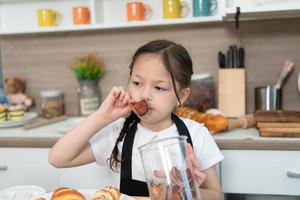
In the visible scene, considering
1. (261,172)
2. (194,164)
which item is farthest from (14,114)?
(194,164)

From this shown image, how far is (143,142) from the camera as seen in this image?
1.10 metres

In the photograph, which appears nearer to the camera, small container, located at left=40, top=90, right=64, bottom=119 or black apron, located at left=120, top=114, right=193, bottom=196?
black apron, located at left=120, top=114, right=193, bottom=196

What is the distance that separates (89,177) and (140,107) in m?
0.66

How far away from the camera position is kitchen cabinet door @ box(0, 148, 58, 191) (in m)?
1.51

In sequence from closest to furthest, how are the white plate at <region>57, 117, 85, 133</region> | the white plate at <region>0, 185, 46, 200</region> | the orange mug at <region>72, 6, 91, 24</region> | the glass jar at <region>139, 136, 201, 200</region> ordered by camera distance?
the glass jar at <region>139, 136, 201, 200</region> → the white plate at <region>0, 185, 46, 200</region> → the white plate at <region>57, 117, 85, 133</region> → the orange mug at <region>72, 6, 91, 24</region>

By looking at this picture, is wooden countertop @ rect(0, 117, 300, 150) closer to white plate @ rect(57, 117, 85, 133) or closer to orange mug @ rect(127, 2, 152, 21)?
white plate @ rect(57, 117, 85, 133)

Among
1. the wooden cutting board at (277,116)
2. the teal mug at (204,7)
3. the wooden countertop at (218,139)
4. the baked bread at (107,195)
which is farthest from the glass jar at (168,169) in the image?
the teal mug at (204,7)

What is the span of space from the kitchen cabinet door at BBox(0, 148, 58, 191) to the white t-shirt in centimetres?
45

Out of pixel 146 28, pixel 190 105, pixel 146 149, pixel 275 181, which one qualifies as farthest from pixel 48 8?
pixel 146 149

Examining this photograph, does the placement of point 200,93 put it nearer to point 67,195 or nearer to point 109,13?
point 109,13

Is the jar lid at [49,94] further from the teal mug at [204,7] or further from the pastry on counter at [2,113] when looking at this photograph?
the teal mug at [204,7]

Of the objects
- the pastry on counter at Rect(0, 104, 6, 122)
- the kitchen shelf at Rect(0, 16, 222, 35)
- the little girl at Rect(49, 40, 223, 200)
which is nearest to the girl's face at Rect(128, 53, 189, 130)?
the little girl at Rect(49, 40, 223, 200)

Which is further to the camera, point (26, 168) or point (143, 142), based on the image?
point (26, 168)

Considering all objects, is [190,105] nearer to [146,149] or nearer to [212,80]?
[212,80]
